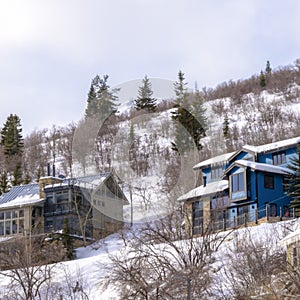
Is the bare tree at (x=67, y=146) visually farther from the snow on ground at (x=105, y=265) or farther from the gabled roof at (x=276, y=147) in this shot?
the snow on ground at (x=105, y=265)

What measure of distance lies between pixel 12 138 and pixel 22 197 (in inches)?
1494

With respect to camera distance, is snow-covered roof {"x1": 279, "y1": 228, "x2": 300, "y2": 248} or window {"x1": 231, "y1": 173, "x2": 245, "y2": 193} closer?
snow-covered roof {"x1": 279, "y1": 228, "x2": 300, "y2": 248}

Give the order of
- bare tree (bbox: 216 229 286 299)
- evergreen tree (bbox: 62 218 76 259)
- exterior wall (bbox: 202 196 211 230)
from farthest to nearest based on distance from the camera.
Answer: evergreen tree (bbox: 62 218 76 259), exterior wall (bbox: 202 196 211 230), bare tree (bbox: 216 229 286 299)

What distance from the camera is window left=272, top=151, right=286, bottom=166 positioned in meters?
48.3

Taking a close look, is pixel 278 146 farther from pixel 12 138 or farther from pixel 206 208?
pixel 12 138

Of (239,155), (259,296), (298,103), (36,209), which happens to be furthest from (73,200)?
(298,103)

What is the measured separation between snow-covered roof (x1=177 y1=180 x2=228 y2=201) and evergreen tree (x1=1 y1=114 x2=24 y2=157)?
4768 centimetres

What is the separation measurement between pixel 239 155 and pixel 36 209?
51.7 ft

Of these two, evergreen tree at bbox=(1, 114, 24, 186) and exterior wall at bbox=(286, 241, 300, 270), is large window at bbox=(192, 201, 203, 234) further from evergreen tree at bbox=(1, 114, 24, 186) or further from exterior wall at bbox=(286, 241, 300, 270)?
evergreen tree at bbox=(1, 114, 24, 186)

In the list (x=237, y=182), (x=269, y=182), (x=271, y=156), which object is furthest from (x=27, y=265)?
(x=271, y=156)

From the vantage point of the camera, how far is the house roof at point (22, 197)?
57.8 metres

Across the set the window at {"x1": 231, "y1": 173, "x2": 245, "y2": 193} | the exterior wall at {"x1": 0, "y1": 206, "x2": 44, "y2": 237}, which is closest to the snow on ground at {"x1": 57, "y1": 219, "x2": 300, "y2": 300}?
the window at {"x1": 231, "y1": 173, "x2": 245, "y2": 193}

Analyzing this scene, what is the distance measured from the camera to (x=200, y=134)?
7169 cm

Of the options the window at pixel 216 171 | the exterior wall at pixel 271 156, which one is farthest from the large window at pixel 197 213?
the exterior wall at pixel 271 156
